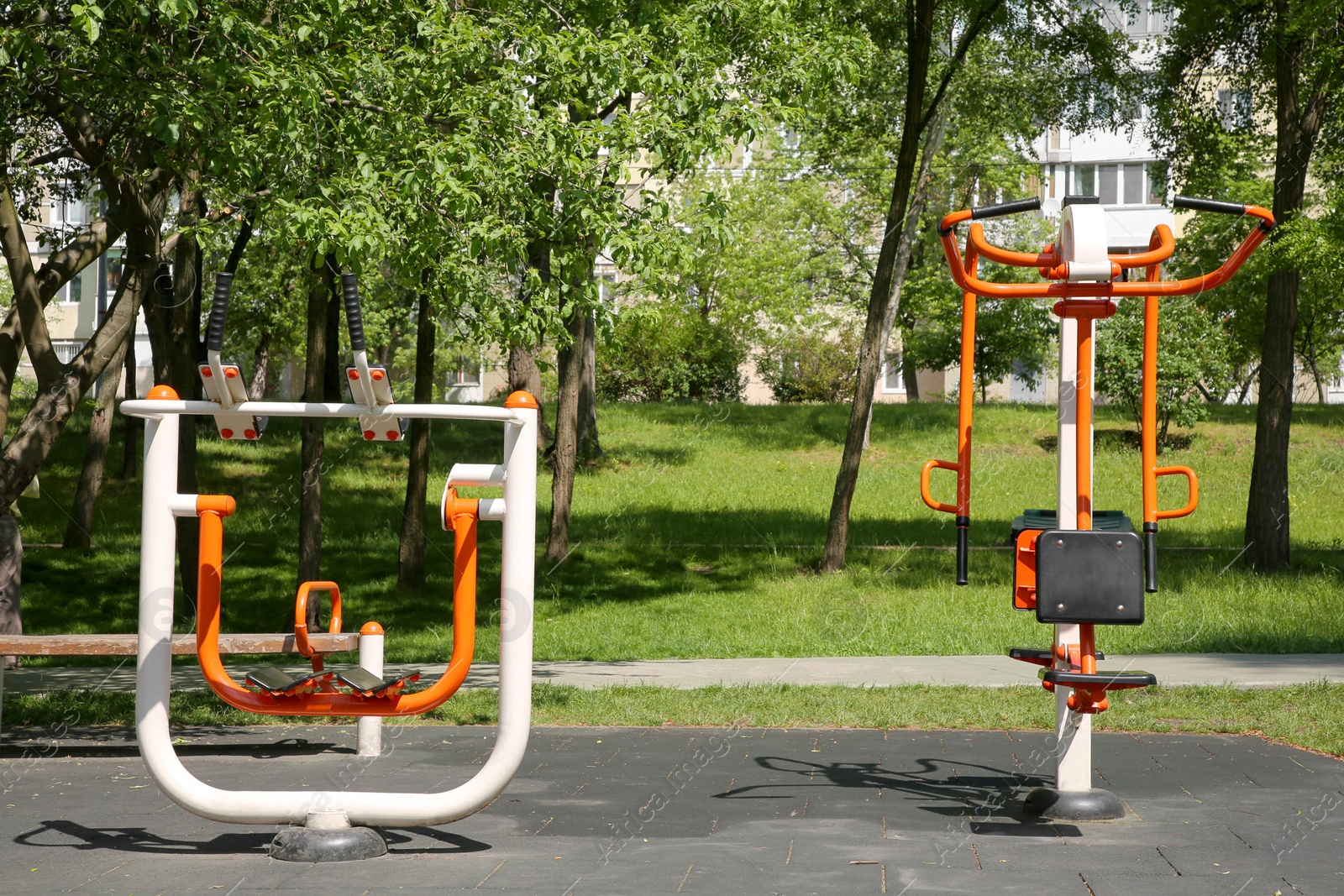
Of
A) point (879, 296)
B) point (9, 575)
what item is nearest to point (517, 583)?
point (9, 575)

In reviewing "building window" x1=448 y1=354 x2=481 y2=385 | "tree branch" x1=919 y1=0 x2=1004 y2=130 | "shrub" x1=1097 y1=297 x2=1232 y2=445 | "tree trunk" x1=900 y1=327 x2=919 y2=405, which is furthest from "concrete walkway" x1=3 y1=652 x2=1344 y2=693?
"building window" x1=448 y1=354 x2=481 y2=385

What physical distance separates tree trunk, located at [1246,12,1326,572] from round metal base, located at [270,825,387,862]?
14089 mm

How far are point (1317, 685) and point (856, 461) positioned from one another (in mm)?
7584

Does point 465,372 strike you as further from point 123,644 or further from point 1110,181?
point 123,644

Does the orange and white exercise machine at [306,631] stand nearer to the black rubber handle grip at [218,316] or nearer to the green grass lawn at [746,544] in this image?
the black rubber handle grip at [218,316]

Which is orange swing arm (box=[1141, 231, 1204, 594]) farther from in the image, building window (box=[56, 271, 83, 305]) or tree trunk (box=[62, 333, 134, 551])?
building window (box=[56, 271, 83, 305])

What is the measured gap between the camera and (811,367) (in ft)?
132

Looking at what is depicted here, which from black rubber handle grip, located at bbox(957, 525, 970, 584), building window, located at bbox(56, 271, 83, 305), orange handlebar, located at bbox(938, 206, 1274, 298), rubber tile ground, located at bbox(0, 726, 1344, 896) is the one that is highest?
building window, located at bbox(56, 271, 83, 305)

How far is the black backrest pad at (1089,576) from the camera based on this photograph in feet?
17.1

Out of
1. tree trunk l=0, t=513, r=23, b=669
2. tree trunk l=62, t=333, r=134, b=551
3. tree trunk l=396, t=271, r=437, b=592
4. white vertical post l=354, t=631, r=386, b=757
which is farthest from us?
tree trunk l=62, t=333, r=134, b=551

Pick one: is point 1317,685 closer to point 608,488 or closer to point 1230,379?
point 608,488

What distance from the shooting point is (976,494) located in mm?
22484

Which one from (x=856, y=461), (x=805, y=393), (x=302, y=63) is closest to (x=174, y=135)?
(x=302, y=63)

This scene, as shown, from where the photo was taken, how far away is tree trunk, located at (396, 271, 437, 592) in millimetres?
14484
